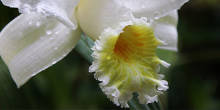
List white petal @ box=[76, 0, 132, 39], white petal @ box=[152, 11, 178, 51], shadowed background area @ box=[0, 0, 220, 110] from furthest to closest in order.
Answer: shadowed background area @ box=[0, 0, 220, 110] → white petal @ box=[152, 11, 178, 51] → white petal @ box=[76, 0, 132, 39]

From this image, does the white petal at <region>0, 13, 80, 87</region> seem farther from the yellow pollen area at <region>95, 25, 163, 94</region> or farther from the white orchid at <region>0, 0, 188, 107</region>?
the yellow pollen area at <region>95, 25, 163, 94</region>

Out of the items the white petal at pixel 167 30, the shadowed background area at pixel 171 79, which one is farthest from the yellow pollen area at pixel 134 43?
the shadowed background area at pixel 171 79

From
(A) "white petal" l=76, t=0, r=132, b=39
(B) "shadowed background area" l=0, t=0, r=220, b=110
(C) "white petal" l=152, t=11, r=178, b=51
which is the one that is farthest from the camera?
(B) "shadowed background area" l=0, t=0, r=220, b=110

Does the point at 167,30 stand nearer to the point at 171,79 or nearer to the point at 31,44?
the point at 31,44

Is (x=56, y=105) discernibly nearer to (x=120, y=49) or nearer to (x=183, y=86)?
(x=120, y=49)

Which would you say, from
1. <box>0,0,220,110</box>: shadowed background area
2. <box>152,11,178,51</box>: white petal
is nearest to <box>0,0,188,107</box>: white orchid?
<box>152,11,178,51</box>: white petal

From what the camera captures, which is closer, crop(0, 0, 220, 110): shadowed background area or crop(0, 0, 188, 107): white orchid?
crop(0, 0, 188, 107): white orchid
